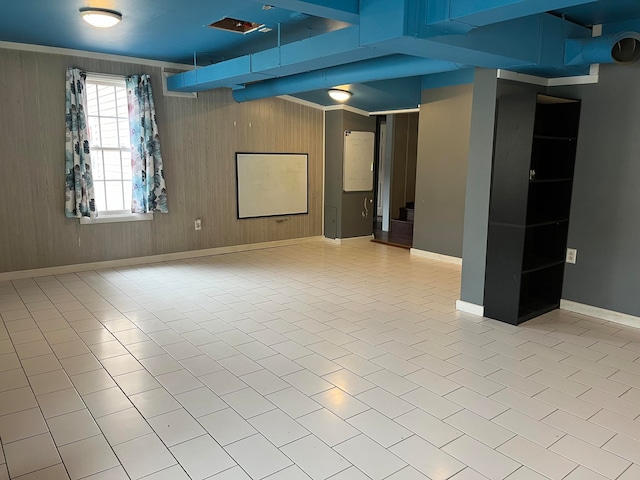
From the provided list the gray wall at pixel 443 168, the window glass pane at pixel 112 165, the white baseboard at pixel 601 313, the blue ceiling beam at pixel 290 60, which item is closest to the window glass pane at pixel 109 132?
the window glass pane at pixel 112 165

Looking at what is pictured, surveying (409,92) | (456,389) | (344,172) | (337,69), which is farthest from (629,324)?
(344,172)

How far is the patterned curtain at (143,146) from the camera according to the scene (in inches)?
231

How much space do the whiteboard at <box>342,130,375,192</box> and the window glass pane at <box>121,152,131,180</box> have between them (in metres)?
3.35

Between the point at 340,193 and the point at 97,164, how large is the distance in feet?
12.2

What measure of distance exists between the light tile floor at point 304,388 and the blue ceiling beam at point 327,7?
2.32 metres

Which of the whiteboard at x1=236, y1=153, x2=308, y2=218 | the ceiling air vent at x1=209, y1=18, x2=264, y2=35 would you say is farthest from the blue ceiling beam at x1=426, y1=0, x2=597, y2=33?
the whiteboard at x1=236, y1=153, x2=308, y2=218

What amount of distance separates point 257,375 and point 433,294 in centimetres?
255

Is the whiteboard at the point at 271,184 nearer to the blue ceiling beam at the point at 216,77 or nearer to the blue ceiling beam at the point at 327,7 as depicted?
the blue ceiling beam at the point at 216,77

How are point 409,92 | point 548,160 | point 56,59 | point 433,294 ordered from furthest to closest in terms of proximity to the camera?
point 409,92 < point 56,59 < point 433,294 < point 548,160

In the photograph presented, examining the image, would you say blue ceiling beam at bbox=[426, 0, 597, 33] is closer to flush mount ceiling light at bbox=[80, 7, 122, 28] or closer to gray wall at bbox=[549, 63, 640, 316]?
gray wall at bbox=[549, 63, 640, 316]

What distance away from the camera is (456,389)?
291 centimetres

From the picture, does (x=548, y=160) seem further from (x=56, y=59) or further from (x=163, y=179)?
(x=56, y=59)

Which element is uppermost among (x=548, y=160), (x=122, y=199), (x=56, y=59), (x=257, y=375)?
(x=56, y=59)

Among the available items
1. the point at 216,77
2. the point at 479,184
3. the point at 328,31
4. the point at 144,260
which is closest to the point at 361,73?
the point at 328,31
